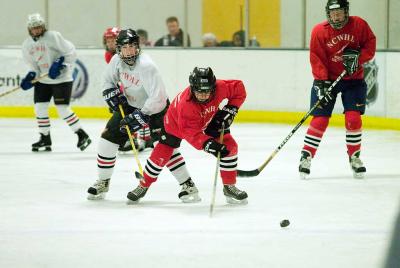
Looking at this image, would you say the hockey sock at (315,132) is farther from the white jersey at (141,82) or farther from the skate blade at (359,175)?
the white jersey at (141,82)

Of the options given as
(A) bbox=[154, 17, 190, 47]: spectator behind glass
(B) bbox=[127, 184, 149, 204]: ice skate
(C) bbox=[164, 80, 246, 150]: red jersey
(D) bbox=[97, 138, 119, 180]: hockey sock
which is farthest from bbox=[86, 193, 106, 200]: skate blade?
(A) bbox=[154, 17, 190, 47]: spectator behind glass

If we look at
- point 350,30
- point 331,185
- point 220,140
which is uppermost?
point 350,30

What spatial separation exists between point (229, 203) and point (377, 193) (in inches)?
35.6

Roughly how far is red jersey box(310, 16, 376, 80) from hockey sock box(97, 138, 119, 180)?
147 cm

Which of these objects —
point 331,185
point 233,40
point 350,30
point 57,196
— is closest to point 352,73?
point 350,30

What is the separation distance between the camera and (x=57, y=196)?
5.13 meters

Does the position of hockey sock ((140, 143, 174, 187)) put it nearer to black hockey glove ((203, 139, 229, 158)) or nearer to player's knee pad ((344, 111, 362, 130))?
black hockey glove ((203, 139, 229, 158))

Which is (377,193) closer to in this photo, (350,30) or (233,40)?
(350,30)

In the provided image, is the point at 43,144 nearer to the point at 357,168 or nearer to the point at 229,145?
the point at 357,168

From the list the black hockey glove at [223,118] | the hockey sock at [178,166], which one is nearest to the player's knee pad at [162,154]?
the hockey sock at [178,166]

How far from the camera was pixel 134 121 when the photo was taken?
473cm

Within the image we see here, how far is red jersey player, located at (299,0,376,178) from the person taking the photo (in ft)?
18.2

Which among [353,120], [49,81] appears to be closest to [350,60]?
[353,120]

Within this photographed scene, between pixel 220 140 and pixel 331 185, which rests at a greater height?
pixel 220 140
